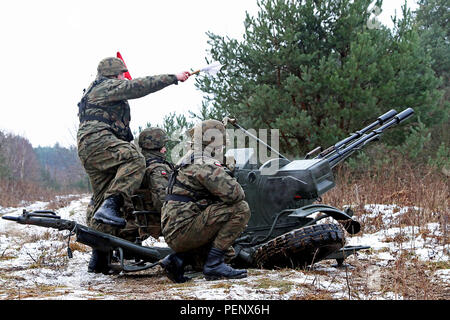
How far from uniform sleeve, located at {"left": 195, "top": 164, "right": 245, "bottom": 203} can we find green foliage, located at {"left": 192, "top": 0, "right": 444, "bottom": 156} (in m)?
7.14

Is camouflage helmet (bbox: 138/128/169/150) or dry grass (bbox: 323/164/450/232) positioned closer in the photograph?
camouflage helmet (bbox: 138/128/169/150)

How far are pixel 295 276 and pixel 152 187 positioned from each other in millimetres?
1929

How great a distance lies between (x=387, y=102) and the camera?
1157 cm

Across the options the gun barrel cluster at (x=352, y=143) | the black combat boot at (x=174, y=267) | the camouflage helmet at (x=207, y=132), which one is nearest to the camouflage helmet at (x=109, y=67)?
the camouflage helmet at (x=207, y=132)

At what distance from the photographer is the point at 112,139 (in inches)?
205

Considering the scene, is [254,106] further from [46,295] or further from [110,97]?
[46,295]

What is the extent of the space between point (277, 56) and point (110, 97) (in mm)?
7340

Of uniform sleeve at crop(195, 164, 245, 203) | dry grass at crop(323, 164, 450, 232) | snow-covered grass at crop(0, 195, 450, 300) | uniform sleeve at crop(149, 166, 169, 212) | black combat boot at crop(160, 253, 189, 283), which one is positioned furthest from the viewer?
dry grass at crop(323, 164, 450, 232)

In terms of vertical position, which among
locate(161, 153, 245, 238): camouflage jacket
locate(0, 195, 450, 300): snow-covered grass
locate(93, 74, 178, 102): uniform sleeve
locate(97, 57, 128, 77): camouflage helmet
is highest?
locate(97, 57, 128, 77): camouflage helmet

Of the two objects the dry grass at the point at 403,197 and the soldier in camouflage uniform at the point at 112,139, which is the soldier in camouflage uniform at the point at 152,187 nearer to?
the soldier in camouflage uniform at the point at 112,139

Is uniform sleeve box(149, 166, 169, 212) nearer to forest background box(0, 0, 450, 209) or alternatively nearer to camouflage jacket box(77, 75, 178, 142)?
camouflage jacket box(77, 75, 178, 142)

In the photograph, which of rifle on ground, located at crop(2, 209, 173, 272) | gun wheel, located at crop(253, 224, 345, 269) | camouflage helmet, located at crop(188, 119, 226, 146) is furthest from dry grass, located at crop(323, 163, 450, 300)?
rifle on ground, located at crop(2, 209, 173, 272)

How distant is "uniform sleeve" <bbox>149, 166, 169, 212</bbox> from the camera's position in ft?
17.6

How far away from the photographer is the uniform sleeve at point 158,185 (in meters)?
5.35
